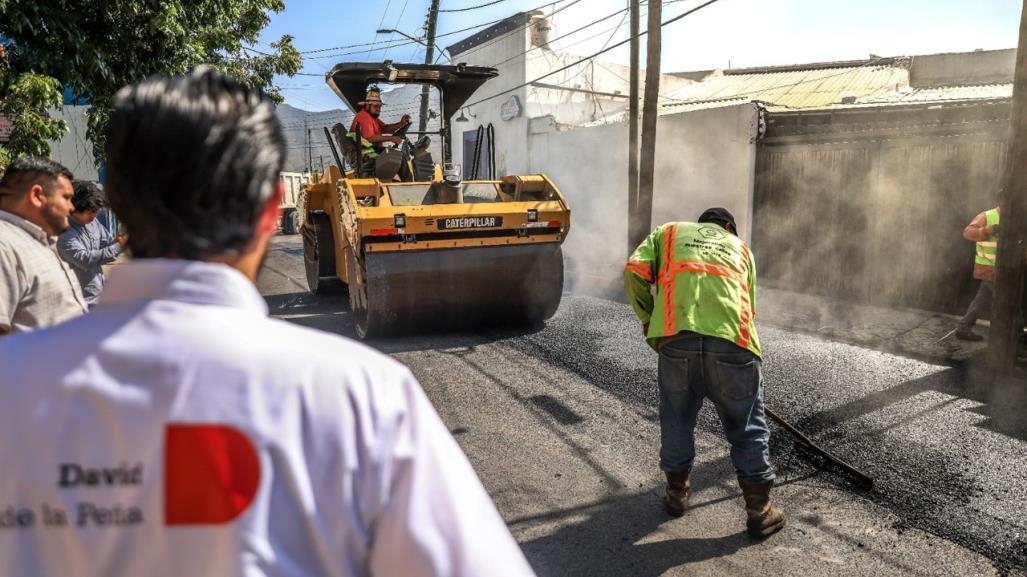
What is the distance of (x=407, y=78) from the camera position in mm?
8844

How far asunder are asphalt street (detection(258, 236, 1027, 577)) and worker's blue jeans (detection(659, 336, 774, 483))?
328 mm

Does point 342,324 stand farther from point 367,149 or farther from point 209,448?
point 209,448

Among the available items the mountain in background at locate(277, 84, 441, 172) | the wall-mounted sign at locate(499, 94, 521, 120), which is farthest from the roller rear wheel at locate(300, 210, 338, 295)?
the mountain in background at locate(277, 84, 441, 172)

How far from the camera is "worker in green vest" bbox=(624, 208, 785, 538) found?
3588 millimetres

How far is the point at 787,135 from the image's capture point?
38.5 ft

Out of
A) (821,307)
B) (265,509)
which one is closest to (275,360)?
(265,509)

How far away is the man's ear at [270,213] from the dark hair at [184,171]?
0.9 inches

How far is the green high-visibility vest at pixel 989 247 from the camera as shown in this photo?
282 inches

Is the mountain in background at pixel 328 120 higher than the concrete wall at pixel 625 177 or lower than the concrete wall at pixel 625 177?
higher

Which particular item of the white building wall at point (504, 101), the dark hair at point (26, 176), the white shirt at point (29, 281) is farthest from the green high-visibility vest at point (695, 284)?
the white building wall at point (504, 101)

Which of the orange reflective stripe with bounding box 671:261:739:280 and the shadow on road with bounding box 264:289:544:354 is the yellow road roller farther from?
the orange reflective stripe with bounding box 671:261:739:280

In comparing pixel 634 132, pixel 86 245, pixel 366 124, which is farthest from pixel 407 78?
pixel 634 132

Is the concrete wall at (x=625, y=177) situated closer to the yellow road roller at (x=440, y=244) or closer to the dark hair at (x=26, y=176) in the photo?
the yellow road roller at (x=440, y=244)

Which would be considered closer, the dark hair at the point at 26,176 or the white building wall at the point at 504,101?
the dark hair at the point at 26,176
